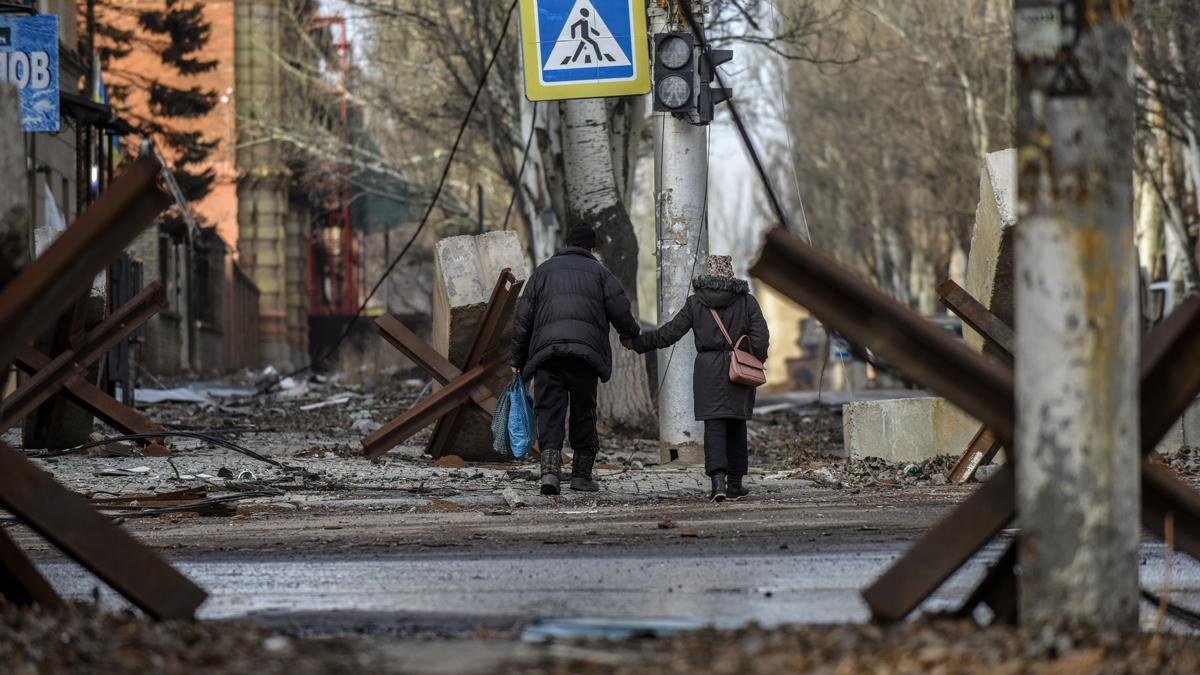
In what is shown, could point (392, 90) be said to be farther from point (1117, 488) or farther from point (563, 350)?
point (1117, 488)

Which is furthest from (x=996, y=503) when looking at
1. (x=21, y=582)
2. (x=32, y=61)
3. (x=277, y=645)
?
(x=32, y=61)

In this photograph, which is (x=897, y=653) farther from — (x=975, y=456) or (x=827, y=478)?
(x=827, y=478)

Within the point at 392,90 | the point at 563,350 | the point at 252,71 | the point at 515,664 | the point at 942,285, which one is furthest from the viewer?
the point at 252,71

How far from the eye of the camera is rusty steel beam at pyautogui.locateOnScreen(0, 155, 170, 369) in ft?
15.9

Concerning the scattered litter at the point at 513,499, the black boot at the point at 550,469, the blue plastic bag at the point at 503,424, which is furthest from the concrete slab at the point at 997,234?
the blue plastic bag at the point at 503,424

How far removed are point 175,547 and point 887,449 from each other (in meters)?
7.39

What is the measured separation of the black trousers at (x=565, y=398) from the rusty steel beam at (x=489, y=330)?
98 cm

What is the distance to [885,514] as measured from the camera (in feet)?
32.9

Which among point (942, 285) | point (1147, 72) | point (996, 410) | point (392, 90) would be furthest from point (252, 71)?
point (996, 410)

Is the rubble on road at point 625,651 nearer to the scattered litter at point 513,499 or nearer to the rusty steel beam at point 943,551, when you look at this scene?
the rusty steel beam at point 943,551

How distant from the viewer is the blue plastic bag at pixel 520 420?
12.4 metres

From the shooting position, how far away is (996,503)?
463 cm

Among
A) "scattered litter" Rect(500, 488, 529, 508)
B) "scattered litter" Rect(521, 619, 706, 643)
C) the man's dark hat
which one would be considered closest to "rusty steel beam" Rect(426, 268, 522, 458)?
the man's dark hat

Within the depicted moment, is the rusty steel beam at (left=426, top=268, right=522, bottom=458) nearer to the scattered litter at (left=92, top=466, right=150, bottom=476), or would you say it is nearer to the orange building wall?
the scattered litter at (left=92, top=466, right=150, bottom=476)
